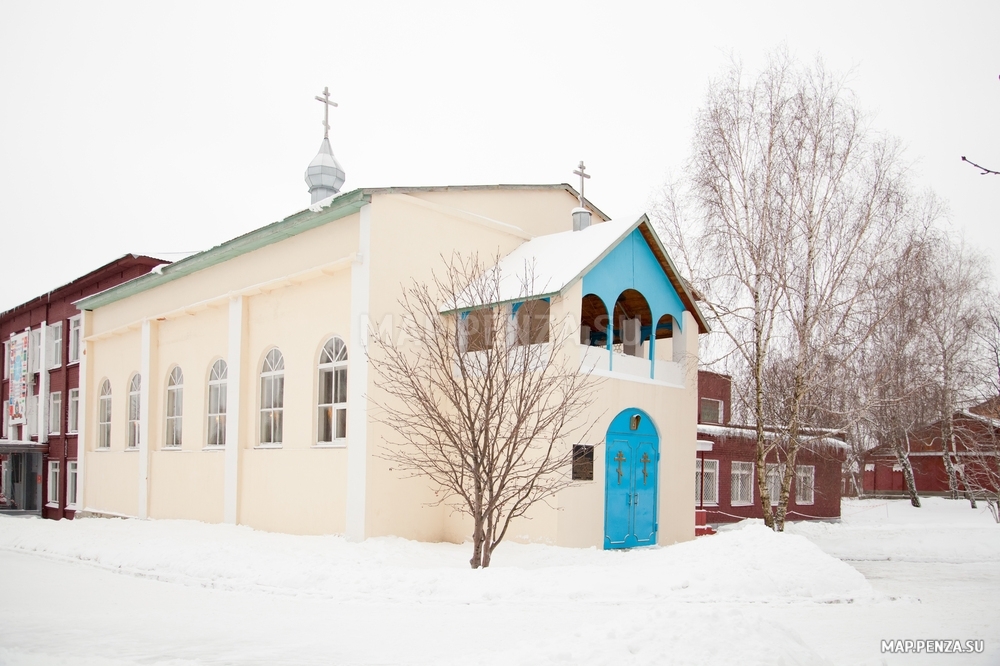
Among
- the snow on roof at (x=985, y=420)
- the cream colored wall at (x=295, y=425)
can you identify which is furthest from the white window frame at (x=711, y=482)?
the cream colored wall at (x=295, y=425)

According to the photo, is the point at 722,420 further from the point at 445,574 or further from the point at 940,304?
the point at 445,574

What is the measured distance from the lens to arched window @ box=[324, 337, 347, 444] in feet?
50.5

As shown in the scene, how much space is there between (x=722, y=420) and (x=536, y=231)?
17.8 metres

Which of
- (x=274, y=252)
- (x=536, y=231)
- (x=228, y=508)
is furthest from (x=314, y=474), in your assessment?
(x=536, y=231)

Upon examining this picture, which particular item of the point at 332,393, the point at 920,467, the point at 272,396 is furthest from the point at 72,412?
the point at 920,467

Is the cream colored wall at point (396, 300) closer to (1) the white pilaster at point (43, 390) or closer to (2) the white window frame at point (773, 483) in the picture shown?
(2) the white window frame at point (773, 483)

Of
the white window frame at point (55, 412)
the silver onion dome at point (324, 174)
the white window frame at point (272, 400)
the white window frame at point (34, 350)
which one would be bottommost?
the white window frame at point (55, 412)

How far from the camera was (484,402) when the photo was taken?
11.6 m

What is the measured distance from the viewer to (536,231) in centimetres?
1834

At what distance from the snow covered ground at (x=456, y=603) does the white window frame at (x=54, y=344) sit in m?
16.4

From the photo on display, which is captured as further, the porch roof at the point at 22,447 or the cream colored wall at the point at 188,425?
the porch roof at the point at 22,447

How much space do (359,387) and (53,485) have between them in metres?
21.6

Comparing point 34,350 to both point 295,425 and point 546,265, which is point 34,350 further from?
point 546,265

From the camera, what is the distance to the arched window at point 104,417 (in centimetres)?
2458
